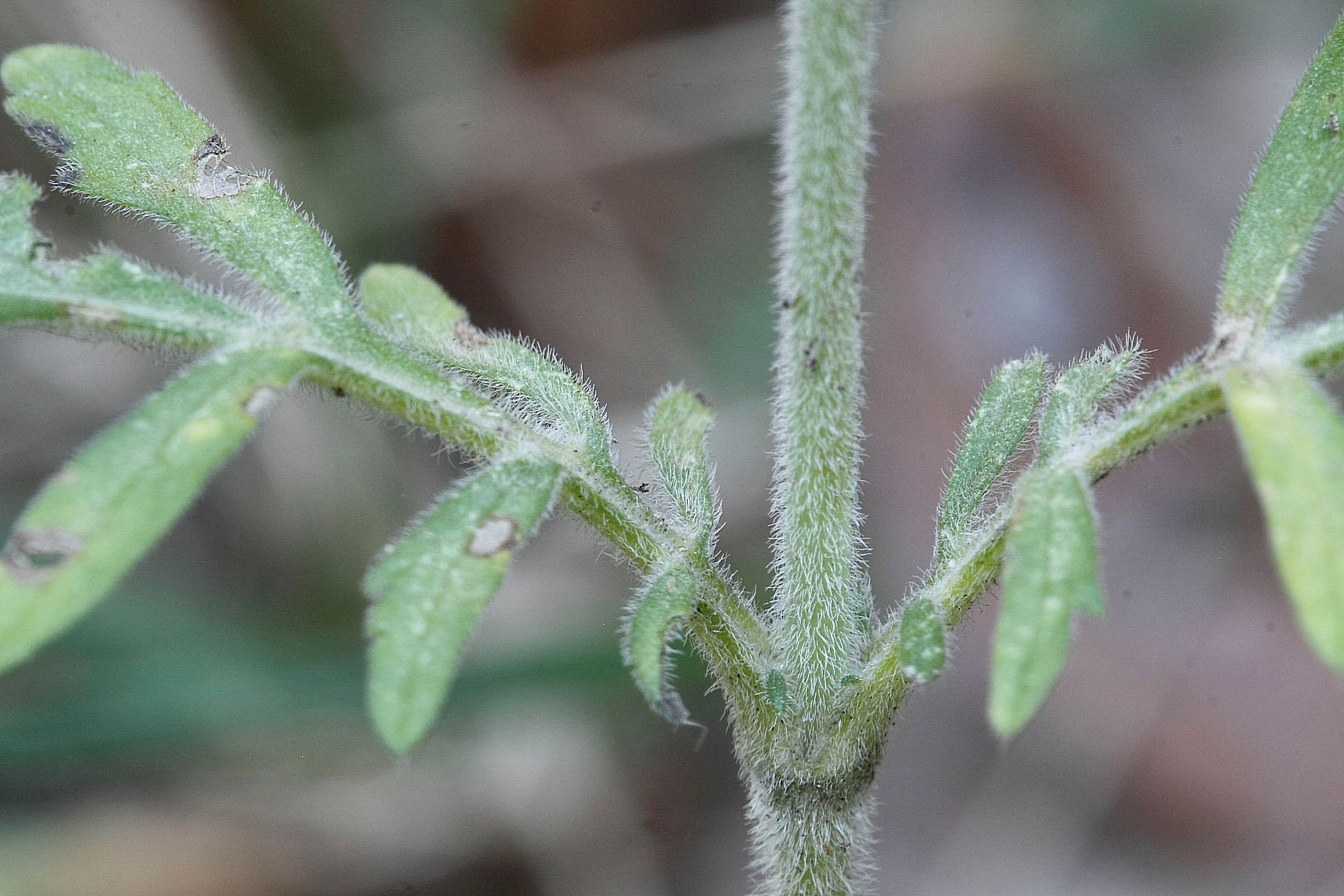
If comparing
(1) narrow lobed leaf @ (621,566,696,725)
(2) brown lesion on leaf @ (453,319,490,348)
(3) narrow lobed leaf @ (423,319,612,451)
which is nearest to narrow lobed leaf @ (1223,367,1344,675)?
(1) narrow lobed leaf @ (621,566,696,725)

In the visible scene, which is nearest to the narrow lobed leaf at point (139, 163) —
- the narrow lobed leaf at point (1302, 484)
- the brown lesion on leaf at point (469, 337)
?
the brown lesion on leaf at point (469, 337)

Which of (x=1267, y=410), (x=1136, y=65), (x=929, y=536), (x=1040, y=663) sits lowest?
(x=1040, y=663)

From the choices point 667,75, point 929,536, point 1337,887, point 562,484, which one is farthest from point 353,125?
point 1337,887

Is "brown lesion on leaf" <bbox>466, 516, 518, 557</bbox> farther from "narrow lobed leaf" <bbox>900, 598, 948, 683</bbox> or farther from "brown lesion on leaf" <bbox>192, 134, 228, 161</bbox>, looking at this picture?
"brown lesion on leaf" <bbox>192, 134, 228, 161</bbox>

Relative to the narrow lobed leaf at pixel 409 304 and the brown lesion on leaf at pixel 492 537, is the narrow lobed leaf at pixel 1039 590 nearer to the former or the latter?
the brown lesion on leaf at pixel 492 537

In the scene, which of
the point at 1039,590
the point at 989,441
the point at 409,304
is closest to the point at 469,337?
the point at 409,304

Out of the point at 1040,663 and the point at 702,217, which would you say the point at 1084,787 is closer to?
the point at 702,217

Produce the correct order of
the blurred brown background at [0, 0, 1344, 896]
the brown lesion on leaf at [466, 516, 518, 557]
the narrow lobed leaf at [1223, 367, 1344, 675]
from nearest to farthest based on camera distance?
1. the narrow lobed leaf at [1223, 367, 1344, 675]
2. the brown lesion on leaf at [466, 516, 518, 557]
3. the blurred brown background at [0, 0, 1344, 896]
